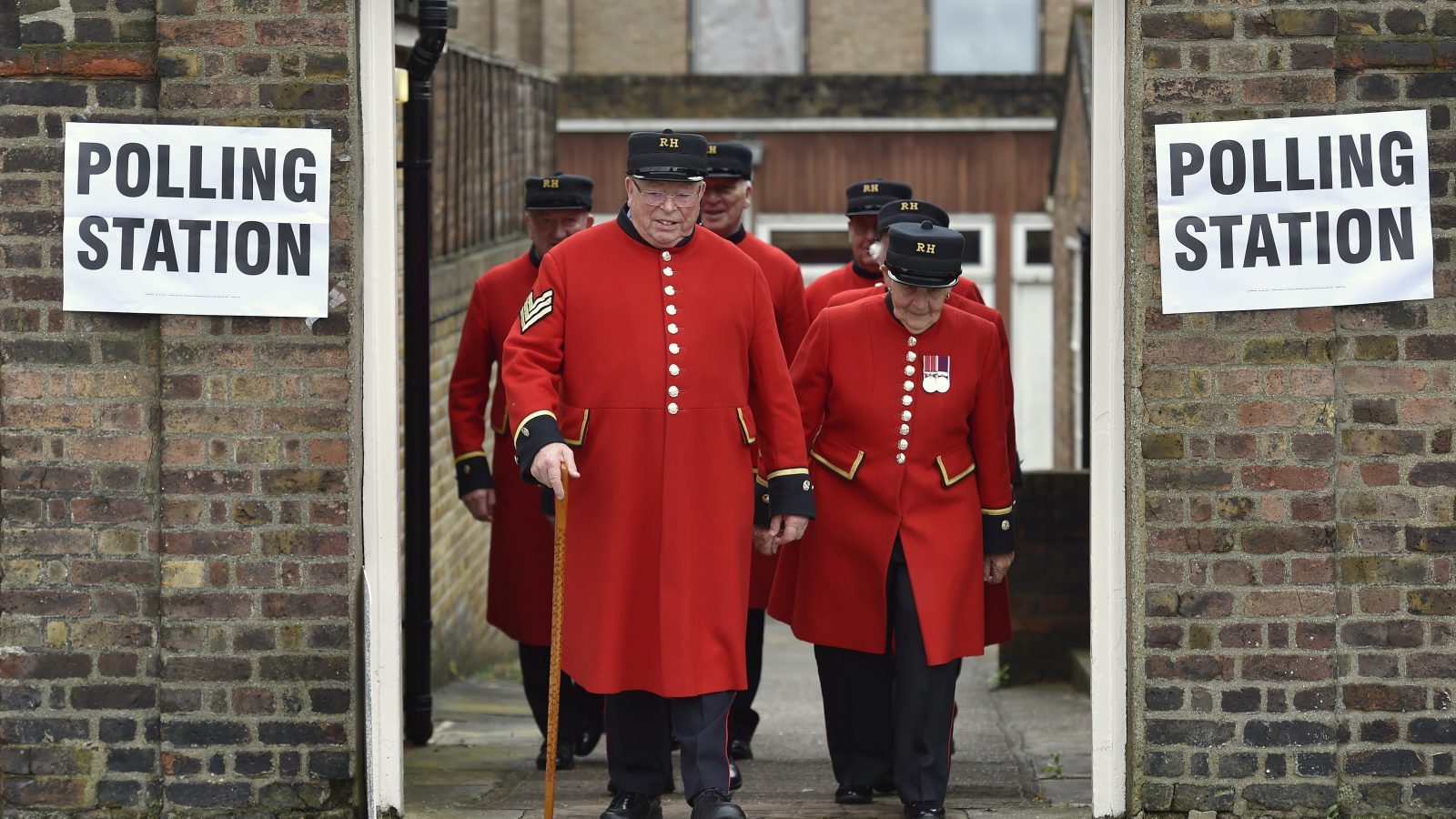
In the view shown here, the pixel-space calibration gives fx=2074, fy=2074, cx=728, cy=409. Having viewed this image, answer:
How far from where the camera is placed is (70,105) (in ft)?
19.6

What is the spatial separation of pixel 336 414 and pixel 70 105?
46.7 inches

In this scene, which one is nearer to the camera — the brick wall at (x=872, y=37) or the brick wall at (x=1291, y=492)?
the brick wall at (x=1291, y=492)

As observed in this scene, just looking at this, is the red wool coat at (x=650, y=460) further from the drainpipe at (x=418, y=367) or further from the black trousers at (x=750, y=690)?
the drainpipe at (x=418, y=367)

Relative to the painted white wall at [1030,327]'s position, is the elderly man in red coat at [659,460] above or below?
below

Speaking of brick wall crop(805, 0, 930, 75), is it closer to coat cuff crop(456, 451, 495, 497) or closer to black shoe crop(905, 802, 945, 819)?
coat cuff crop(456, 451, 495, 497)

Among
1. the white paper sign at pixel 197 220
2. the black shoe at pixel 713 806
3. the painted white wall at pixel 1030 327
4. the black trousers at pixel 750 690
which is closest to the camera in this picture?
the black shoe at pixel 713 806

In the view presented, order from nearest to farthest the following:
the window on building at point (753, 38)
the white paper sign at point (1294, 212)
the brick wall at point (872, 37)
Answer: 1. the white paper sign at point (1294, 212)
2. the brick wall at point (872, 37)
3. the window on building at point (753, 38)

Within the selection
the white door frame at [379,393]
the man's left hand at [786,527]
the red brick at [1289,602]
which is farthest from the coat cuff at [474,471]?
the red brick at [1289,602]

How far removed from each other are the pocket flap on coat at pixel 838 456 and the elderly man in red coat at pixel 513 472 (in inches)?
49.6

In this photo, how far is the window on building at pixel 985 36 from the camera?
25.1 meters

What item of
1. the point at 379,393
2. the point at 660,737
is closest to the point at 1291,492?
the point at 660,737

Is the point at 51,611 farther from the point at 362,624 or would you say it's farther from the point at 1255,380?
the point at 1255,380

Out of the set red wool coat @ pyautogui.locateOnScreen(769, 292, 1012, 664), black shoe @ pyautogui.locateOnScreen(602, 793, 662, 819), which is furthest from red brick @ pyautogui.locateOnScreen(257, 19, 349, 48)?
black shoe @ pyautogui.locateOnScreen(602, 793, 662, 819)

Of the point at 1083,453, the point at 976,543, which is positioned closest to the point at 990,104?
the point at 1083,453
